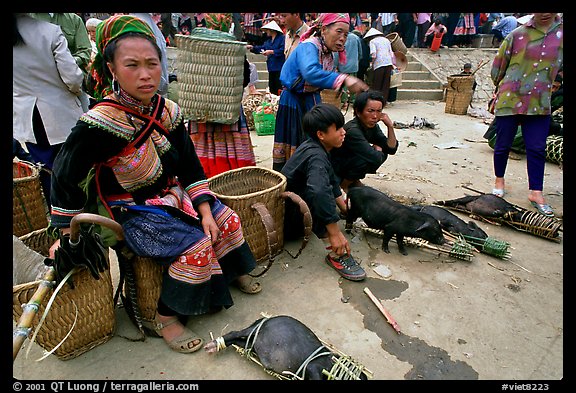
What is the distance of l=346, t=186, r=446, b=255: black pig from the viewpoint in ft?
9.34

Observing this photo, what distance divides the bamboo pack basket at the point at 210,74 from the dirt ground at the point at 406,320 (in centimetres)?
141

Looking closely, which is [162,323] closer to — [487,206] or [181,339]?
[181,339]

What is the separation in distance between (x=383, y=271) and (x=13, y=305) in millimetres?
2267

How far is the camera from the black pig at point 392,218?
2.85 m

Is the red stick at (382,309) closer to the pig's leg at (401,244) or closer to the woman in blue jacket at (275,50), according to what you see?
the pig's leg at (401,244)

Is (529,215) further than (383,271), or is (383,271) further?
(529,215)

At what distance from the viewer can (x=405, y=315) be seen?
232 centimetres

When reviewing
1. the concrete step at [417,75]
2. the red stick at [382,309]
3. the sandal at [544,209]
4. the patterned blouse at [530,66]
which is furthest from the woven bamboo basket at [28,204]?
the concrete step at [417,75]

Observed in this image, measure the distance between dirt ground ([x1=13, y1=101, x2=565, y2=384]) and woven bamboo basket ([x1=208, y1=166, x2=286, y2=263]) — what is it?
228 millimetres

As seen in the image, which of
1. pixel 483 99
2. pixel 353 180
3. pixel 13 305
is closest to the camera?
pixel 13 305

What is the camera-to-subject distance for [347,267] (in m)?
2.71

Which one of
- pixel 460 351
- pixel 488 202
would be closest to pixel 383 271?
pixel 460 351

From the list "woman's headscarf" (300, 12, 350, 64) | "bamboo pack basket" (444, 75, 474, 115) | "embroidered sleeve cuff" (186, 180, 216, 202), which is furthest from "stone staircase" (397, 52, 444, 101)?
"embroidered sleeve cuff" (186, 180, 216, 202)

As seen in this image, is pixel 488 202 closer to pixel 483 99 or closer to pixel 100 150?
pixel 100 150
